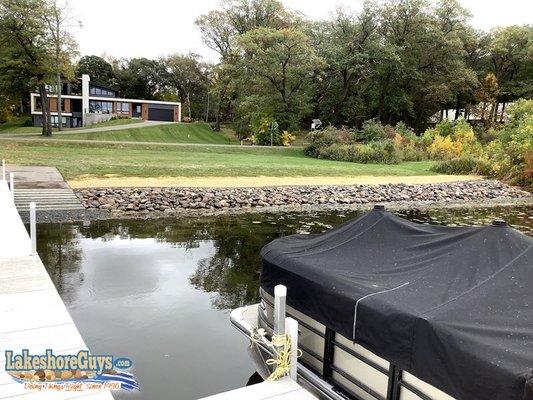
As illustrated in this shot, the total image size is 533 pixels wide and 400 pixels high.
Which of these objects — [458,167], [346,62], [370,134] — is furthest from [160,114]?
[458,167]

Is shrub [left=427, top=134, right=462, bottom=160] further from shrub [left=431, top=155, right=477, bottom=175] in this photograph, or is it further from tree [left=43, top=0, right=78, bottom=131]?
tree [left=43, top=0, right=78, bottom=131]

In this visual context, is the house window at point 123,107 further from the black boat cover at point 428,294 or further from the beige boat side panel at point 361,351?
the beige boat side panel at point 361,351

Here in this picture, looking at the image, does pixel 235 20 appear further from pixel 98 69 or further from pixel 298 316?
pixel 298 316

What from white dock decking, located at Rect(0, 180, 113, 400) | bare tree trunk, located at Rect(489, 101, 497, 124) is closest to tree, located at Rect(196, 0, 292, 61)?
bare tree trunk, located at Rect(489, 101, 497, 124)

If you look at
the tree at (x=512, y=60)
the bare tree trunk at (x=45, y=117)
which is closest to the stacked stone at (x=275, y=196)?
the bare tree trunk at (x=45, y=117)

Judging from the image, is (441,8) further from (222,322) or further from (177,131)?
(222,322)

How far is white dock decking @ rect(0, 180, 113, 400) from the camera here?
462 cm

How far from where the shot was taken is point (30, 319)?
623 cm

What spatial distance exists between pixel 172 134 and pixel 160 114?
12.6 m

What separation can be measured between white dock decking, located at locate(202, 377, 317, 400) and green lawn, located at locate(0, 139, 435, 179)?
1744 cm

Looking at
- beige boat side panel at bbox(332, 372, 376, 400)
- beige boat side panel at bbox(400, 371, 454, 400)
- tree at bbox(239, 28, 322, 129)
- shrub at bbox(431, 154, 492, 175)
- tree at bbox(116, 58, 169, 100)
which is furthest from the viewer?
tree at bbox(116, 58, 169, 100)

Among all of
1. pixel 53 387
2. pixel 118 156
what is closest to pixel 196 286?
pixel 53 387

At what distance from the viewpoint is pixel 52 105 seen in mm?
57125

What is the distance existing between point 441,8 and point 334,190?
36.5 meters
